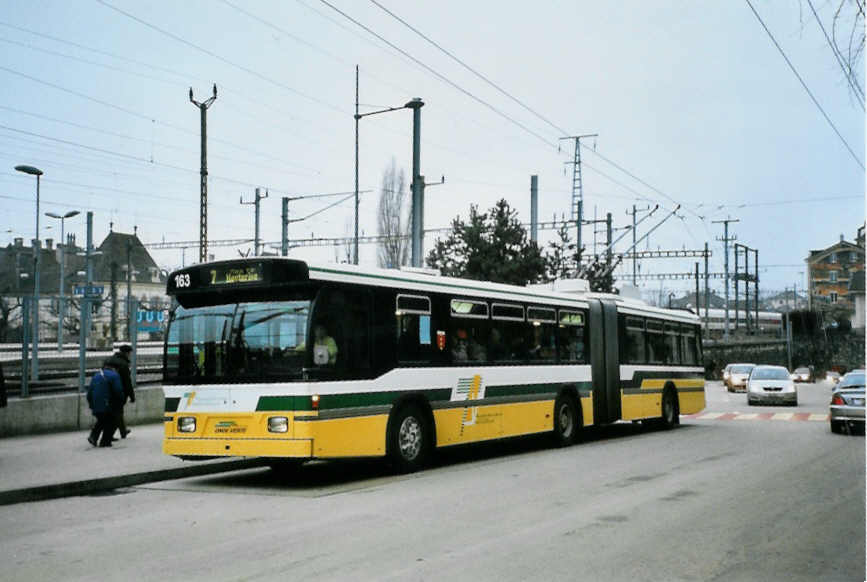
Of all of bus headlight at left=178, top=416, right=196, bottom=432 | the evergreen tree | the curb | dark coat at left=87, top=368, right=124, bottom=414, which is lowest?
the curb

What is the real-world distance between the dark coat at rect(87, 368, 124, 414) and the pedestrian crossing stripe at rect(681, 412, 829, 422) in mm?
17401

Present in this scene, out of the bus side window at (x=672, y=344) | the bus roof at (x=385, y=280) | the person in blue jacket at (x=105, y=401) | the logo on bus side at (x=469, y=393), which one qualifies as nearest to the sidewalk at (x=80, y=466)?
the person in blue jacket at (x=105, y=401)

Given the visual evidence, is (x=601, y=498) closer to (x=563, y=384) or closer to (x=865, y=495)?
(x=865, y=495)

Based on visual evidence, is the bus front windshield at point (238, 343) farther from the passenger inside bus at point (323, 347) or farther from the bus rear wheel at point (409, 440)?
the bus rear wheel at point (409, 440)

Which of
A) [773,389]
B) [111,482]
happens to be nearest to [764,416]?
[773,389]

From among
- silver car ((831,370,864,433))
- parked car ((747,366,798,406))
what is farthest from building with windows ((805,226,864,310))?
silver car ((831,370,864,433))

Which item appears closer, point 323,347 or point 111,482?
point 323,347

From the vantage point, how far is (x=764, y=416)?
28938mm

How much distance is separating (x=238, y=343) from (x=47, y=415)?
25.4 feet

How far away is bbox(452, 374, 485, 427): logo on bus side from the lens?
1540 centimetres

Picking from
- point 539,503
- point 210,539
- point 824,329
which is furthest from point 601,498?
point 824,329

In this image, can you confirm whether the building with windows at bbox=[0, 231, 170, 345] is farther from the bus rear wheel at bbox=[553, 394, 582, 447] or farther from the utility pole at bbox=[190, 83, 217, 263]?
the bus rear wheel at bbox=[553, 394, 582, 447]

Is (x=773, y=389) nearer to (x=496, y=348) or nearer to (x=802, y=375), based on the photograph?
(x=496, y=348)

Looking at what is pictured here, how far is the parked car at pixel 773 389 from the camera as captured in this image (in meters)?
35.1
